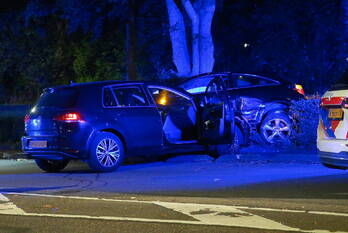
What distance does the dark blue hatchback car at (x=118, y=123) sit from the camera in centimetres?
1105

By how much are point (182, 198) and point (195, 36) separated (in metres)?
11.3

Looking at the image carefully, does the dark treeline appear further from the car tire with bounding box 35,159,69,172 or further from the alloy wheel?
the alloy wheel

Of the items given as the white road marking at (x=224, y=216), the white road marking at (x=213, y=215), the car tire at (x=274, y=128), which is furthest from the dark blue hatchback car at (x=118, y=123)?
the white road marking at (x=224, y=216)

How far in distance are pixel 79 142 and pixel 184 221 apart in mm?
4275

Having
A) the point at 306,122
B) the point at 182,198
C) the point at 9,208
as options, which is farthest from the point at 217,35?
the point at 9,208

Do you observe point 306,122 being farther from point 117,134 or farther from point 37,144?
point 37,144

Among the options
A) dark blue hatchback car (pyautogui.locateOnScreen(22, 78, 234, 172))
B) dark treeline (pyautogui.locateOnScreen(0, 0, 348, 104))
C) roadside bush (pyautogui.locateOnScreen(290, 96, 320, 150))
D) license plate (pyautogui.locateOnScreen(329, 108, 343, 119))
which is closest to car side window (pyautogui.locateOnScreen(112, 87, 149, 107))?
dark blue hatchback car (pyautogui.locateOnScreen(22, 78, 234, 172))

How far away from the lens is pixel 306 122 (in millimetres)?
13117

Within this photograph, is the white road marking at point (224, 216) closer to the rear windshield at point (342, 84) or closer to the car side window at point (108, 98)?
the rear windshield at point (342, 84)

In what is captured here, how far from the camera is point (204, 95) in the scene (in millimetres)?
12383

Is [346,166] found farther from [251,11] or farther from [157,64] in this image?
[251,11]

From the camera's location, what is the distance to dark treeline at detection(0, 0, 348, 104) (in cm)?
2086

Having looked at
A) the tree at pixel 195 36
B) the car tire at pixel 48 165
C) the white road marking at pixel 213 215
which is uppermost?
the tree at pixel 195 36

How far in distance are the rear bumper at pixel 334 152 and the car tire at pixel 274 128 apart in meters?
4.40
